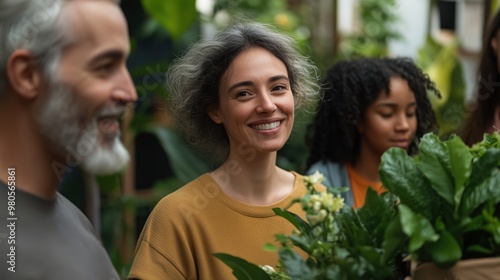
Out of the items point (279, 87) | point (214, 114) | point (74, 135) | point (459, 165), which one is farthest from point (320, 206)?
point (214, 114)

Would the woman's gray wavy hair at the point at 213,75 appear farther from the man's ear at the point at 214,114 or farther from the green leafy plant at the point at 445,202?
the green leafy plant at the point at 445,202

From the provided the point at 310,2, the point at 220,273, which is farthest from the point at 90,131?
the point at 310,2

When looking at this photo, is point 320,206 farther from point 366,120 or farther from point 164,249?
point 366,120

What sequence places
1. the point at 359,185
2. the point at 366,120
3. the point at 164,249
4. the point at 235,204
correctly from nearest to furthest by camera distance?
the point at 164,249, the point at 235,204, the point at 359,185, the point at 366,120

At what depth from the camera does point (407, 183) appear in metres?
1.97

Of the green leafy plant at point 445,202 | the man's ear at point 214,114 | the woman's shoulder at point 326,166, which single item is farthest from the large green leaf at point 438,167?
the woman's shoulder at point 326,166

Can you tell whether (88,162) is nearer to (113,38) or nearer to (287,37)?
(113,38)

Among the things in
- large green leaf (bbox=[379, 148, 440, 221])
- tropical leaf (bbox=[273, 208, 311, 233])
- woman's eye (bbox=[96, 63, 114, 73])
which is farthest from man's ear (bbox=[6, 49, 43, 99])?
large green leaf (bbox=[379, 148, 440, 221])

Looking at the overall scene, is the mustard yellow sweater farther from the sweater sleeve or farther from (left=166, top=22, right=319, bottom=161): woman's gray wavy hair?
(left=166, top=22, right=319, bottom=161): woman's gray wavy hair

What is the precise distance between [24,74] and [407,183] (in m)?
0.90

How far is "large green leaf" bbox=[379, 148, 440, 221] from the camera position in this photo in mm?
1930

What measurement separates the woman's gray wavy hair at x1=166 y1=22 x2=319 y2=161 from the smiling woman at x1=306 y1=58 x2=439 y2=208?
62 centimetres

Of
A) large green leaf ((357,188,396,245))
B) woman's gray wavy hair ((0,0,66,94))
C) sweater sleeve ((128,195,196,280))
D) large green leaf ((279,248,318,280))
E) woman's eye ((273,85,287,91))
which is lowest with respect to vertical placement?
sweater sleeve ((128,195,196,280))

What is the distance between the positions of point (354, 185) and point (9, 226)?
6.17 ft
